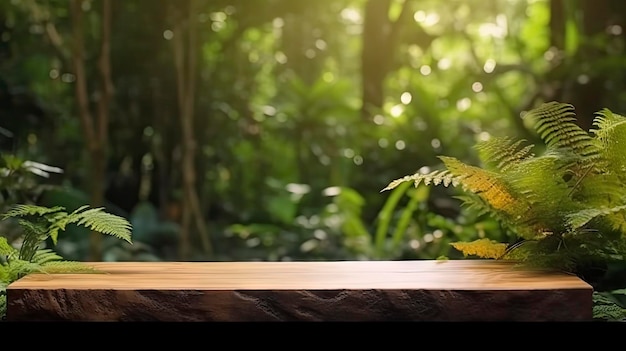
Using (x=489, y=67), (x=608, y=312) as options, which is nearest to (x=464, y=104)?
(x=489, y=67)

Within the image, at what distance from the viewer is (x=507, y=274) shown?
1.29 metres

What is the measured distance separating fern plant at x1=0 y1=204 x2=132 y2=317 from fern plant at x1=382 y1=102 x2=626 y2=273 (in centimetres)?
56

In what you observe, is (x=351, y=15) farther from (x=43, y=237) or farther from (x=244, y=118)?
(x=43, y=237)

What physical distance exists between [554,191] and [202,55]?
13.5 ft

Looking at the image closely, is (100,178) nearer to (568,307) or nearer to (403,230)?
(403,230)

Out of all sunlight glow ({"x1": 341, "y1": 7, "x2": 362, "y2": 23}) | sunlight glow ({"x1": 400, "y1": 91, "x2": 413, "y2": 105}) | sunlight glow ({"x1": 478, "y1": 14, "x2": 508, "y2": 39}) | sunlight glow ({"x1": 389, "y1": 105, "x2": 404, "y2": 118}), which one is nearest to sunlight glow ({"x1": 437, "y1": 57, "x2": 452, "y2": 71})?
sunlight glow ({"x1": 478, "y1": 14, "x2": 508, "y2": 39})

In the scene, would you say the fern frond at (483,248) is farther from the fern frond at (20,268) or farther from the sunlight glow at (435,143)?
the sunlight glow at (435,143)

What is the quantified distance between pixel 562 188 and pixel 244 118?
13.4 ft

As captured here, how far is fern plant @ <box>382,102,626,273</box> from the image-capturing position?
137 cm

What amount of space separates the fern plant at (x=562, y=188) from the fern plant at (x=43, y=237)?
0.56m

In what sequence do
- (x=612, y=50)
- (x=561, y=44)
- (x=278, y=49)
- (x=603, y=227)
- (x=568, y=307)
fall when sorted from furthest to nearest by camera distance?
(x=278, y=49), (x=561, y=44), (x=612, y=50), (x=603, y=227), (x=568, y=307)

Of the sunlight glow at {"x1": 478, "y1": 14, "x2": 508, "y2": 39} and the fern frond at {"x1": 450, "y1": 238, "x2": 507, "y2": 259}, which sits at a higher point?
the sunlight glow at {"x1": 478, "y1": 14, "x2": 508, "y2": 39}

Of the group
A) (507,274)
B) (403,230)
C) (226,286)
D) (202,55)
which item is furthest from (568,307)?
(202,55)

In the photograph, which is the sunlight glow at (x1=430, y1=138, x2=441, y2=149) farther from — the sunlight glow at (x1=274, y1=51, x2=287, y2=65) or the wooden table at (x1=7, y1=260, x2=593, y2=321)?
the wooden table at (x1=7, y1=260, x2=593, y2=321)
